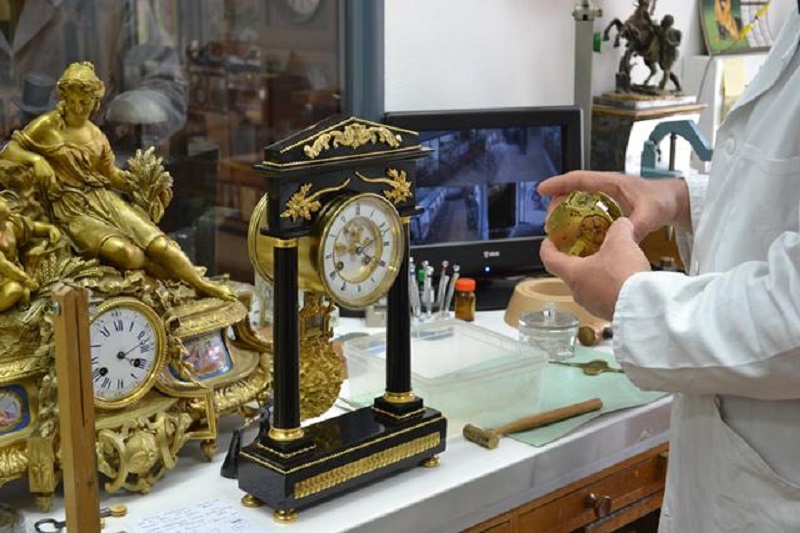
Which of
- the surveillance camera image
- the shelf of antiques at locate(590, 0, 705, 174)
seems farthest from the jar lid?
the shelf of antiques at locate(590, 0, 705, 174)

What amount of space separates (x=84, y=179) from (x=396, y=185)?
386mm

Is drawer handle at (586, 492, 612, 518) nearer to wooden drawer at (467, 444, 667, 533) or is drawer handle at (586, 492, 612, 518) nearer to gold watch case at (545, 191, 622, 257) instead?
wooden drawer at (467, 444, 667, 533)

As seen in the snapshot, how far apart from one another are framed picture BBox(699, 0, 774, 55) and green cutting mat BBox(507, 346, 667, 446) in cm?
153

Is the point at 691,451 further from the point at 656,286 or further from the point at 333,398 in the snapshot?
the point at 333,398

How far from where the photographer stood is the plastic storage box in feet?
5.31

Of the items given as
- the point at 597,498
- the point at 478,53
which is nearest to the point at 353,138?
the point at 597,498

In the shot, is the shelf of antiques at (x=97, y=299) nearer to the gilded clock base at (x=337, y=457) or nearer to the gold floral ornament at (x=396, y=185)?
the gilded clock base at (x=337, y=457)

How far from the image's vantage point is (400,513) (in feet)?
4.49

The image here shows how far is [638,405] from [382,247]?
0.56 m

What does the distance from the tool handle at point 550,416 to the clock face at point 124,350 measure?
513 mm

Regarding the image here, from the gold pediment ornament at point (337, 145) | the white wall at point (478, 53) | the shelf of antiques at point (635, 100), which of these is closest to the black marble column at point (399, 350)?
the gold pediment ornament at point (337, 145)

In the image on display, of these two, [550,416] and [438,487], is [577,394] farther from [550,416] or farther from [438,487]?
[438,487]

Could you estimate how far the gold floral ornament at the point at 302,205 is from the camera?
1.29 m

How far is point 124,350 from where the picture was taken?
1.34 m
